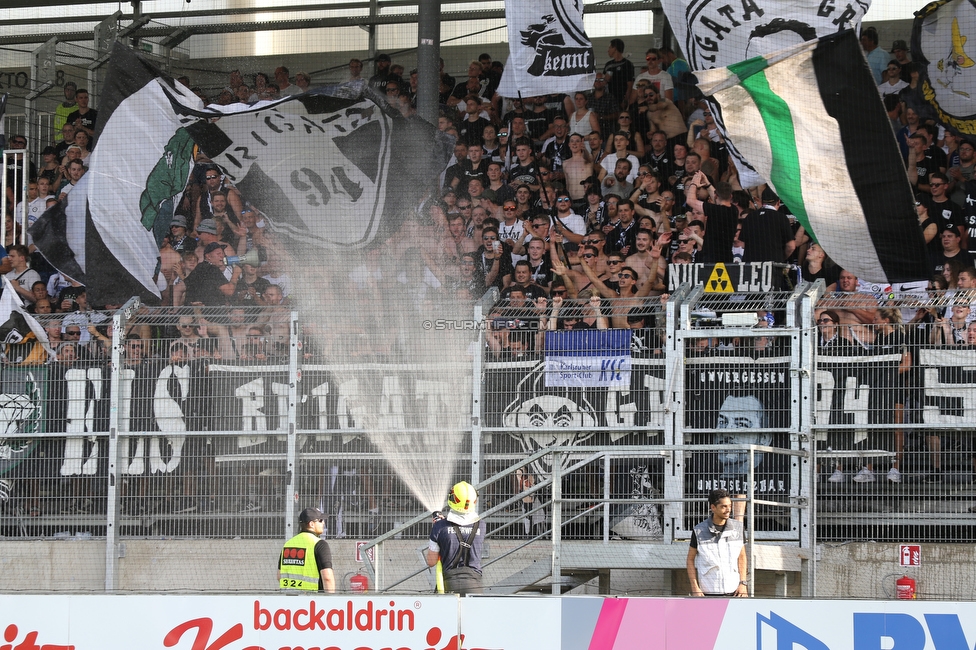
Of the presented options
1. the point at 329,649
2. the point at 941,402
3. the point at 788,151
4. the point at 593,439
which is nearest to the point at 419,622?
the point at 329,649

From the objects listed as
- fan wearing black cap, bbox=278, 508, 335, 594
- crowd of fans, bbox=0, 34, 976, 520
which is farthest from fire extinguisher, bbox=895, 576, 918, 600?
fan wearing black cap, bbox=278, 508, 335, 594

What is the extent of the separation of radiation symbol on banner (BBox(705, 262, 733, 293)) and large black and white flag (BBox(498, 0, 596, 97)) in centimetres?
291

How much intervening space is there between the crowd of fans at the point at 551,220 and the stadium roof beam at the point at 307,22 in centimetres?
109

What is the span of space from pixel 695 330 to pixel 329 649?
4.09m

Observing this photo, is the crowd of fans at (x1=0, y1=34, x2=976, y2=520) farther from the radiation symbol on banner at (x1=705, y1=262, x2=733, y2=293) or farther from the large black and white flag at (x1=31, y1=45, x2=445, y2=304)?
the radiation symbol on banner at (x1=705, y1=262, x2=733, y2=293)

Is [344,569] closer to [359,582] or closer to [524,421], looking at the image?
[359,582]

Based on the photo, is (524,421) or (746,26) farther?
(746,26)

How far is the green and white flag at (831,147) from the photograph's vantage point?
11.2m

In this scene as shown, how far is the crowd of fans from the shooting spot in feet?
36.9

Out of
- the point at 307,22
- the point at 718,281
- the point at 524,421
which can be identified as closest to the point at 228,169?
the point at 307,22

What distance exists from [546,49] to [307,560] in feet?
20.9

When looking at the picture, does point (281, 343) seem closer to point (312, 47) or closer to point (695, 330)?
point (695, 330)

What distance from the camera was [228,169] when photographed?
549 inches

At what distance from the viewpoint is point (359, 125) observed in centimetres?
1356
